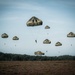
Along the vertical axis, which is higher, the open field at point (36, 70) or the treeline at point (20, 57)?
the treeline at point (20, 57)

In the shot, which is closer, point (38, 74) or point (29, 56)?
point (38, 74)

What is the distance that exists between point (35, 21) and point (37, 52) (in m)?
17.8

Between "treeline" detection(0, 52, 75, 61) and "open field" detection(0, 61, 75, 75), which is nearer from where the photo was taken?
"open field" detection(0, 61, 75, 75)

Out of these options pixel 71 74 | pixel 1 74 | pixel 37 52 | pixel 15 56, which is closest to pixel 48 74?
pixel 71 74

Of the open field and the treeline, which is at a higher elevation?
the treeline

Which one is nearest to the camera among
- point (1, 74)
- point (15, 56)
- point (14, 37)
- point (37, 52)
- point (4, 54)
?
point (1, 74)

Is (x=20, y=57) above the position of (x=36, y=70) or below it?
above

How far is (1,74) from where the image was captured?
1305 centimetres

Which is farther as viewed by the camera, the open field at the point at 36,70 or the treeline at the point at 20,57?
the treeline at the point at 20,57

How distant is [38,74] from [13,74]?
1844 mm

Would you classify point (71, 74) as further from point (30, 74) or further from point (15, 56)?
point (15, 56)

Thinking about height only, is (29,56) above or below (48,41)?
below

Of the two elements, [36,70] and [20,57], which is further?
[20,57]

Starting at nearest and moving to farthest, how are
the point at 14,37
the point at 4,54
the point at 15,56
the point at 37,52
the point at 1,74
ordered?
1. the point at 1,74
2. the point at 14,37
3. the point at 37,52
4. the point at 15,56
5. the point at 4,54
